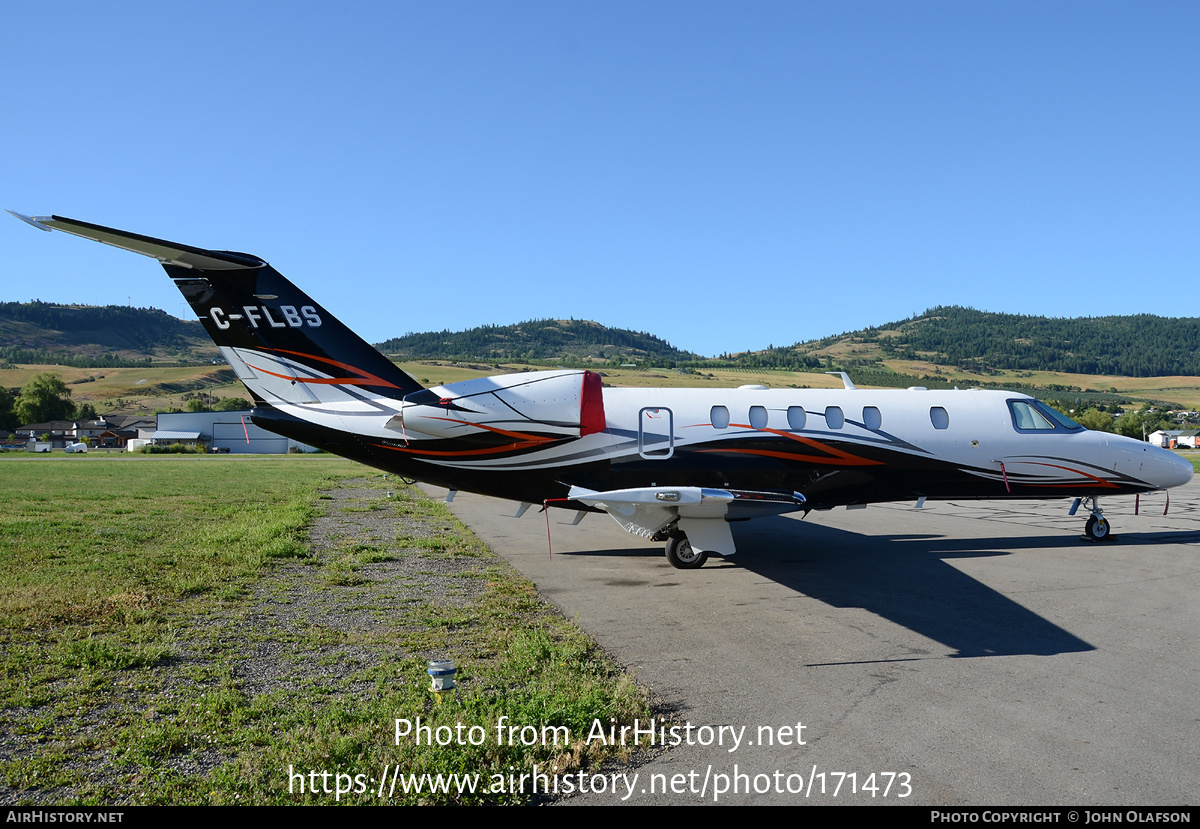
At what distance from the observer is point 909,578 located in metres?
11.1

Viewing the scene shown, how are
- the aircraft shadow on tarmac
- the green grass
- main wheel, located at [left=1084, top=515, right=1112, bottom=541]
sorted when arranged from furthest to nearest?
main wheel, located at [left=1084, top=515, right=1112, bottom=541] < the aircraft shadow on tarmac < the green grass

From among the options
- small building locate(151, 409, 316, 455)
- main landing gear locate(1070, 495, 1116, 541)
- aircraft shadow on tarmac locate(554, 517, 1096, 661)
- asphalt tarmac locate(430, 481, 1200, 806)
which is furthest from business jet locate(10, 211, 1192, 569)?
small building locate(151, 409, 316, 455)

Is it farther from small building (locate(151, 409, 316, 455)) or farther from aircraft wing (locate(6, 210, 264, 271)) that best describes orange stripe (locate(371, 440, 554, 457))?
small building (locate(151, 409, 316, 455))

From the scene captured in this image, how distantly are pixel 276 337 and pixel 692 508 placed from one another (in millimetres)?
7268

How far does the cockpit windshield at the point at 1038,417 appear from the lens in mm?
13773

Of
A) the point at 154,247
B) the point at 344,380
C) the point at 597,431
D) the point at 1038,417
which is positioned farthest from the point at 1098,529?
the point at 154,247

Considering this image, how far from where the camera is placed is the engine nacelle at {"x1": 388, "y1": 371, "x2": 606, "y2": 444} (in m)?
11.3

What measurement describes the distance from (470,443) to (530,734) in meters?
6.90

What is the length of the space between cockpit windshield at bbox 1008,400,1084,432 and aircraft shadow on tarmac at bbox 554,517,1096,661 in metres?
2.41

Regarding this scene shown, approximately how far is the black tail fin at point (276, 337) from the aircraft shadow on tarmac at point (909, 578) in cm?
555

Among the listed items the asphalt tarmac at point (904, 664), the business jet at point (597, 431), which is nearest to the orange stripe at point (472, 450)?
the business jet at point (597, 431)

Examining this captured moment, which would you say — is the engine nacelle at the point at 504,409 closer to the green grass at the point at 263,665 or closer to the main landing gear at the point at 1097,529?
the green grass at the point at 263,665

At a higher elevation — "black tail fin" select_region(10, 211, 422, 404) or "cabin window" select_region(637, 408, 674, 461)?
"black tail fin" select_region(10, 211, 422, 404)

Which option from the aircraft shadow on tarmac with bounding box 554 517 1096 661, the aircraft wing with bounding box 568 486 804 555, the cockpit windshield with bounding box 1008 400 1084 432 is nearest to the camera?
the aircraft shadow on tarmac with bounding box 554 517 1096 661
